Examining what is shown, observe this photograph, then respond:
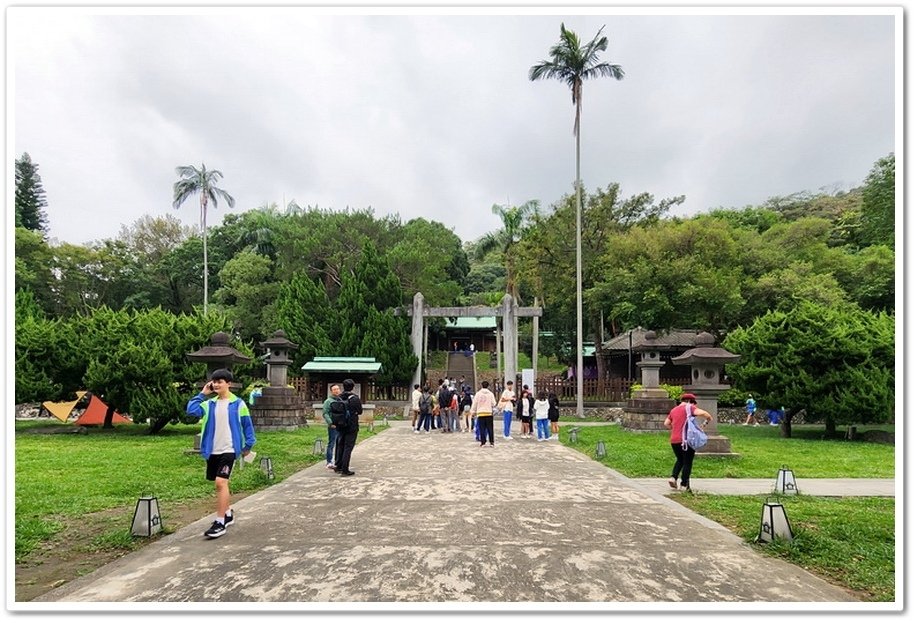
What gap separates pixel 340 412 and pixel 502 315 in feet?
57.3

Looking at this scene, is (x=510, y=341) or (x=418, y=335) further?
(x=418, y=335)

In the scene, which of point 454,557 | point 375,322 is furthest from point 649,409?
point 375,322

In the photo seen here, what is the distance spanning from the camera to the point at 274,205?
47.7 meters

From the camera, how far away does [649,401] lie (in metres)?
16.4

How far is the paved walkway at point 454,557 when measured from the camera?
3629 millimetres

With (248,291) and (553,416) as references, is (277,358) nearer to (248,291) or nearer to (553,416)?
→ (553,416)

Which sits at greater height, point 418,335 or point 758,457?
point 418,335

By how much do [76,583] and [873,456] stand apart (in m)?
14.4

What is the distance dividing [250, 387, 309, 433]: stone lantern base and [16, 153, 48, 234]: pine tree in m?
33.4

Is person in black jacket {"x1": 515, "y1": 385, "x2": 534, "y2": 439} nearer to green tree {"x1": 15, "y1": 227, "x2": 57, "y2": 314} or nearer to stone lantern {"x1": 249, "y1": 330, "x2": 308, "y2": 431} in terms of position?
stone lantern {"x1": 249, "y1": 330, "x2": 308, "y2": 431}

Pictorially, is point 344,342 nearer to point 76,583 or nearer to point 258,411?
point 258,411

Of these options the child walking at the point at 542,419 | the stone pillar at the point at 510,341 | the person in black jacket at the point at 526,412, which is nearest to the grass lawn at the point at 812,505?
the child walking at the point at 542,419

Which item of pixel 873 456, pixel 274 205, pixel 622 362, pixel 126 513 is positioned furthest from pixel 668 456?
pixel 274 205

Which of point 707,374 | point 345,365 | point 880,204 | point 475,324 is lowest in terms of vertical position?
point 707,374
